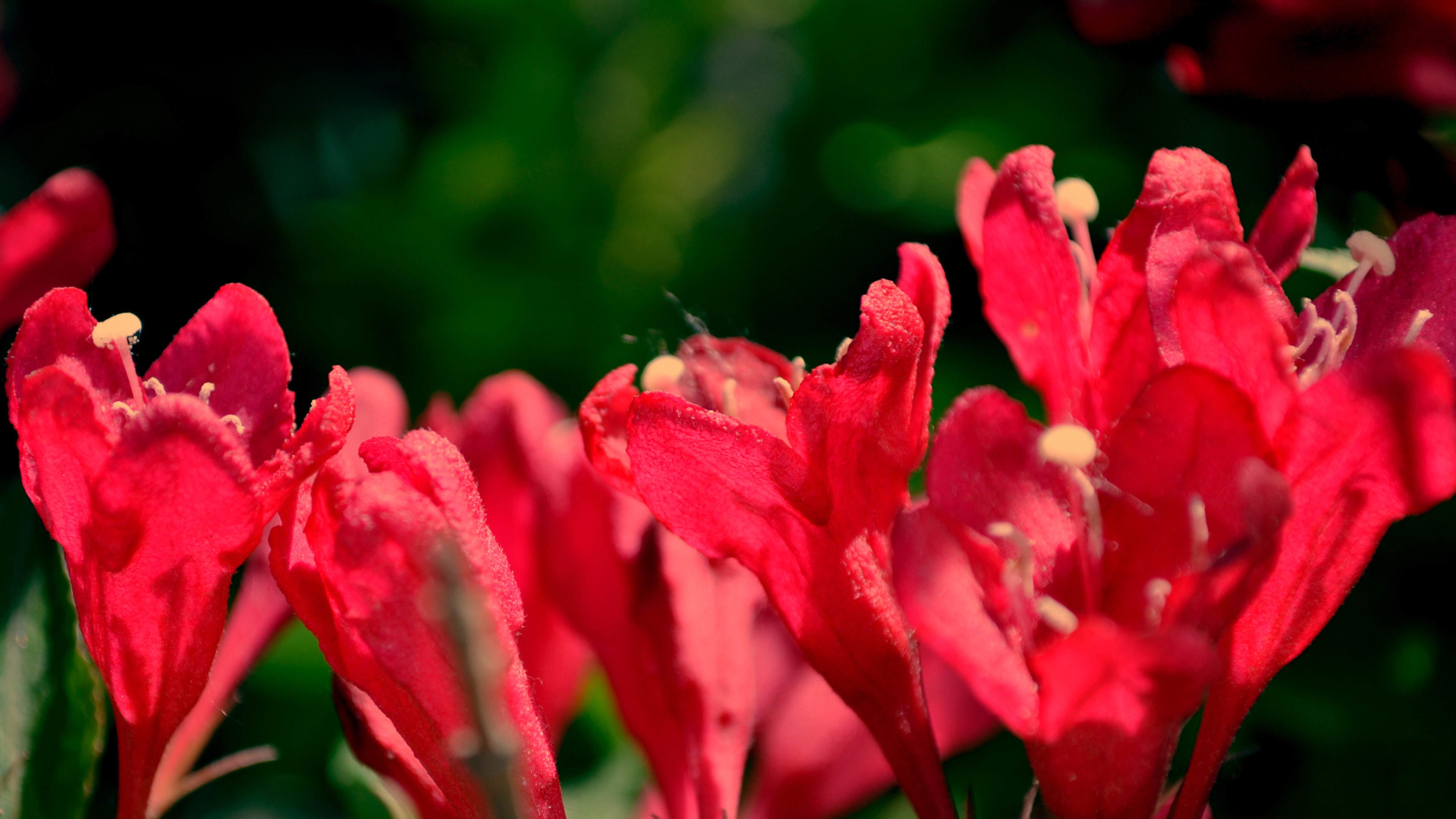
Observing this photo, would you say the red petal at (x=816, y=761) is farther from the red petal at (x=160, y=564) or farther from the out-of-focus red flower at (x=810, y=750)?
the red petal at (x=160, y=564)

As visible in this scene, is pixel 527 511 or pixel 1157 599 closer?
pixel 1157 599

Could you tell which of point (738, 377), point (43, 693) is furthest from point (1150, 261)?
point (43, 693)

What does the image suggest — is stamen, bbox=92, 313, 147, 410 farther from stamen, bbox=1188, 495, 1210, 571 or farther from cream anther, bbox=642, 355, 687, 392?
stamen, bbox=1188, 495, 1210, 571

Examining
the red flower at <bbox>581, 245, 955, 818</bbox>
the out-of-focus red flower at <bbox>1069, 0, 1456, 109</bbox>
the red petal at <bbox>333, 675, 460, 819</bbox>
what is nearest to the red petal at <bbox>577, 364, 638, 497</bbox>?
the red flower at <bbox>581, 245, 955, 818</bbox>

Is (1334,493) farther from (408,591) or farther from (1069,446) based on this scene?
(408,591)

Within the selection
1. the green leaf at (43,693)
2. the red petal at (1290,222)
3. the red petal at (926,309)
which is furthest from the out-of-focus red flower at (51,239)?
the red petal at (1290,222)

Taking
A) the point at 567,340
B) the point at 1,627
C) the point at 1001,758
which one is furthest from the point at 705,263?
the point at 1,627
